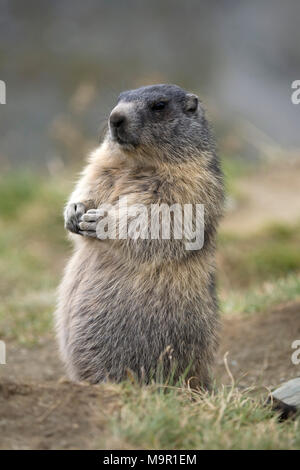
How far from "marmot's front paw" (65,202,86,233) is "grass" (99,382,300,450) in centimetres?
123

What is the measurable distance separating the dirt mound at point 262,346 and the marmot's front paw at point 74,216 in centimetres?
183

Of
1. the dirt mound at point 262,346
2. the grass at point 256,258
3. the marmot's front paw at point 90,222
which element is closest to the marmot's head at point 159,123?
the marmot's front paw at point 90,222

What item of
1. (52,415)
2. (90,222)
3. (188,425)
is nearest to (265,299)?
(90,222)

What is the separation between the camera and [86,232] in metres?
4.41

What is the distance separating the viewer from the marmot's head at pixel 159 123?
4.45m

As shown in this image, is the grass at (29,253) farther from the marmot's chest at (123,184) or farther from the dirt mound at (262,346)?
the marmot's chest at (123,184)

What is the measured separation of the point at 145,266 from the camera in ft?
14.1

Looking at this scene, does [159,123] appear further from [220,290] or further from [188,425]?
[220,290]

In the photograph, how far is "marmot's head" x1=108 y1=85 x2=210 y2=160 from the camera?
4449 millimetres

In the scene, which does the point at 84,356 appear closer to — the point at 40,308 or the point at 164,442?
the point at 164,442

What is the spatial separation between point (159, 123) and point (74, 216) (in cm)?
82

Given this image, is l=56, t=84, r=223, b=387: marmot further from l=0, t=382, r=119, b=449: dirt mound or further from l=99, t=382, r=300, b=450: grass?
l=0, t=382, r=119, b=449: dirt mound
